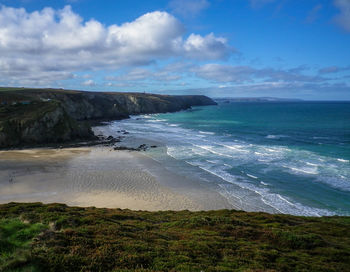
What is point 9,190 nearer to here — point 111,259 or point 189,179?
point 189,179

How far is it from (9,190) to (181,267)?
24403 millimetres

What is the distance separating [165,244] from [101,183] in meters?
19.8

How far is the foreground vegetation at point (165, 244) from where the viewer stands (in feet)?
25.0

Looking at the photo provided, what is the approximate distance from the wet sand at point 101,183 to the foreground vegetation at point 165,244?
7882 mm

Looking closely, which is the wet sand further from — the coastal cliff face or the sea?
the coastal cliff face

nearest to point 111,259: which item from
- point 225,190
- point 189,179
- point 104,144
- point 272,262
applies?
point 272,262

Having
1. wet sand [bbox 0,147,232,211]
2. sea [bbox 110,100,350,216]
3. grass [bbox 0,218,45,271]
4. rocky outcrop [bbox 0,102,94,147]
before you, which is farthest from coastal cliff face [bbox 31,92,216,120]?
grass [bbox 0,218,45,271]

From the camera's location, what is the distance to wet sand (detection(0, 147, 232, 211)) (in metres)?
23.1

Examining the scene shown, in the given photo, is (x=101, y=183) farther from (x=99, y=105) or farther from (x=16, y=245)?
(x=99, y=105)

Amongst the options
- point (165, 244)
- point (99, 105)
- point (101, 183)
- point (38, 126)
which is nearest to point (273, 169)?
point (101, 183)

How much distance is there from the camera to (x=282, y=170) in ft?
105

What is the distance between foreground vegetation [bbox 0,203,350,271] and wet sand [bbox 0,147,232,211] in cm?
788

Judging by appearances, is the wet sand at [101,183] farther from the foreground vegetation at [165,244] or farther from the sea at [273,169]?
the foreground vegetation at [165,244]

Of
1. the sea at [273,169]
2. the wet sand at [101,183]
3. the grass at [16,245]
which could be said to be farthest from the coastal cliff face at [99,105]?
the grass at [16,245]
